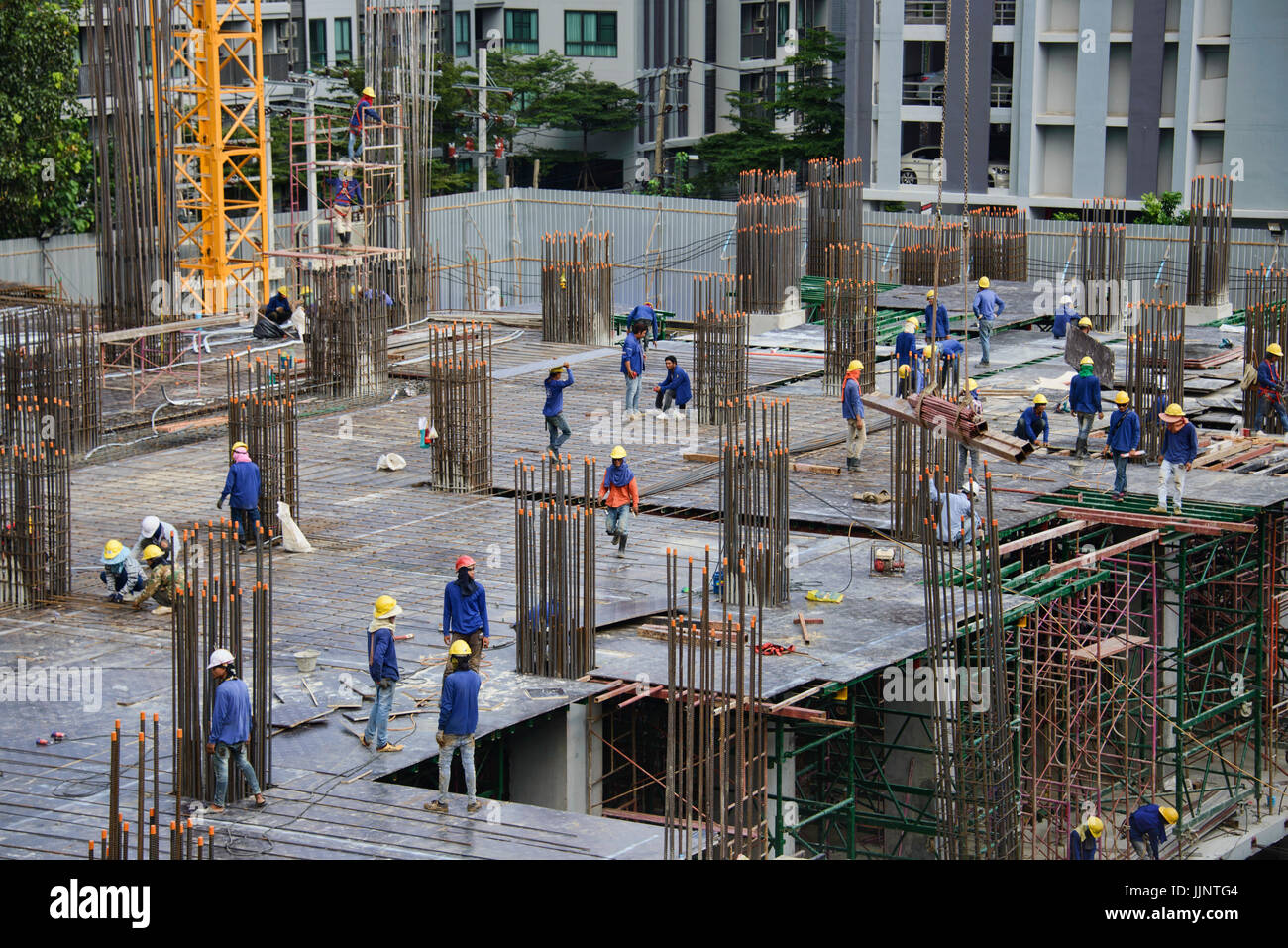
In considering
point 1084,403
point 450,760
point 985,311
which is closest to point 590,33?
point 985,311

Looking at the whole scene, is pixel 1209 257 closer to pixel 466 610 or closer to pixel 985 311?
pixel 985 311

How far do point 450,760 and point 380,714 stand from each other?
125cm

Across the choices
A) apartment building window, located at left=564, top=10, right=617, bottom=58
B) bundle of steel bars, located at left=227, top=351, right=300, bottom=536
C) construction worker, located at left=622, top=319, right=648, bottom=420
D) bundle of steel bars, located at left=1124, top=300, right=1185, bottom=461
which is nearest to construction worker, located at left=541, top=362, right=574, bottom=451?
construction worker, located at left=622, top=319, right=648, bottom=420

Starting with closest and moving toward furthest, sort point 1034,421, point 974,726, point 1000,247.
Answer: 1. point 974,726
2. point 1034,421
3. point 1000,247

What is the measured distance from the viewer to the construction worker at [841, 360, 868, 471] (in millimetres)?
31375

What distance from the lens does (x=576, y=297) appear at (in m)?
44.0

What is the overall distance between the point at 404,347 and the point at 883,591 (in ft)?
63.0

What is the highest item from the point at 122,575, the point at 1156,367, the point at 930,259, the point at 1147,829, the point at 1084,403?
the point at 930,259

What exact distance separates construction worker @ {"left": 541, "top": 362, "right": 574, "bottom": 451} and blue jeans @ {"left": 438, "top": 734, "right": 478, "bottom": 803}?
12.2 meters

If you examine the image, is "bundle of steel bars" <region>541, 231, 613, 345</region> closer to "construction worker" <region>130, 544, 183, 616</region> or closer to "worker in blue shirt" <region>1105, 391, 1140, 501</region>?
Result: "worker in blue shirt" <region>1105, 391, 1140, 501</region>

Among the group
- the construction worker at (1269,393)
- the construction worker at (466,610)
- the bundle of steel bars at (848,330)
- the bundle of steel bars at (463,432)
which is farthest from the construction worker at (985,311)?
the construction worker at (466,610)

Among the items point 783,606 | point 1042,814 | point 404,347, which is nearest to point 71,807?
point 783,606

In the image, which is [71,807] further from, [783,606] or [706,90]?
[706,90]
